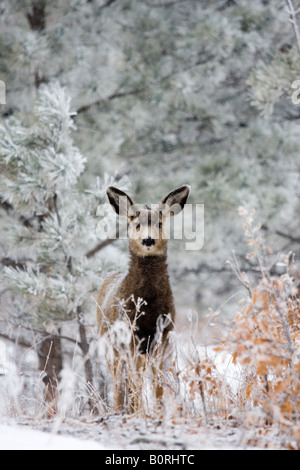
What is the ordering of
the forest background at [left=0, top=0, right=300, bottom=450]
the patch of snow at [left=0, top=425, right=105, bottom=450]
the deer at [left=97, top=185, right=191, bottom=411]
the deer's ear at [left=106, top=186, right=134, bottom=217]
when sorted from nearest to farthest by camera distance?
the patch of snow at [left=0, top=425, right=105, bottom=450] → the deer at [left=97, top=185, right=191, bottom=411] → the deer's ear at [left=106, top=186, right=134, bottom=217] → the forest background at [left=0, top=0, right=300, bottom=450]

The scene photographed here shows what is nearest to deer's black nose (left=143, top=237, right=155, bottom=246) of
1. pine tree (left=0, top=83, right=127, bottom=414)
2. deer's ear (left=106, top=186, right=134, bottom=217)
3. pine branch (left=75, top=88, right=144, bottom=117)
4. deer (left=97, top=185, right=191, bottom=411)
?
deer (left=97, top=185, right=191, bottom=411)

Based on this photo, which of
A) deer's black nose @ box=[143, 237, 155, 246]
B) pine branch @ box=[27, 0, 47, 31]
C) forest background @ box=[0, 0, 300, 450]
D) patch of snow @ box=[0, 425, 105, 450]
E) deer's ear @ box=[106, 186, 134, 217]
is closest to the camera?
patch of snow @ box=[0, 425, 105, 450]

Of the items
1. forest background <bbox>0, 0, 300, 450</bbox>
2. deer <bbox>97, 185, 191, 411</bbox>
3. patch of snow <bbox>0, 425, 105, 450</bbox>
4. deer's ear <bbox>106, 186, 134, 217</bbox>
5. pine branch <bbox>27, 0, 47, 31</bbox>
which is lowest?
patch of snow <bbox>0, 425, 105, 450</bbox>

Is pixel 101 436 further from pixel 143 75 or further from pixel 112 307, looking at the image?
pixel 143 75

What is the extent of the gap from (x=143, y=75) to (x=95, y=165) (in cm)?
156

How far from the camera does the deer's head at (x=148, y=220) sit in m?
3.23

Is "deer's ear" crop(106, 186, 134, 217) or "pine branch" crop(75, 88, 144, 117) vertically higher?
"pine branch" crop(75, 88, 144, 117)

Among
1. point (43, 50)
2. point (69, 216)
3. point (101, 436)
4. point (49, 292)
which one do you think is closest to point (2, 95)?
point (43, 50)

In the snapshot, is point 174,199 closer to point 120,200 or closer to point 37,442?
point 120,200

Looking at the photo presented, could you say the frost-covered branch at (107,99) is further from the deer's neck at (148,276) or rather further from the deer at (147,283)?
the deer's neck at (148,276)

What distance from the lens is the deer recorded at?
121 inches

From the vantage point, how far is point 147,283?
3180mm

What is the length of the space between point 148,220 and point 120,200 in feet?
0.94

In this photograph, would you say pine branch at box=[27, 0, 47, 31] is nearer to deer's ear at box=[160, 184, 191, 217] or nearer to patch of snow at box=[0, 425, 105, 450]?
deer's ear at box=[160, 184, 191, 217]
